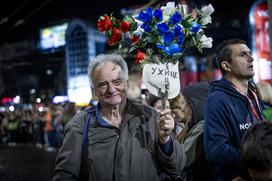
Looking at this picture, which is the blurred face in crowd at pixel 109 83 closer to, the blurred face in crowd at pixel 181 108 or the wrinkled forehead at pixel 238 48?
the wrinkled forehead at pixel 238 48

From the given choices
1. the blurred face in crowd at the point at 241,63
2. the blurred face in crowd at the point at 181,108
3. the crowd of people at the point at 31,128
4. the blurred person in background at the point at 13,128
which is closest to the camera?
the blurred face in crowd at the point at 241,63

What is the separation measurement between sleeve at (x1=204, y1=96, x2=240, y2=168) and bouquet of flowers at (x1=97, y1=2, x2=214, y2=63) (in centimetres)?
49

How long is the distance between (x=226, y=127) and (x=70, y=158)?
4.12 ft

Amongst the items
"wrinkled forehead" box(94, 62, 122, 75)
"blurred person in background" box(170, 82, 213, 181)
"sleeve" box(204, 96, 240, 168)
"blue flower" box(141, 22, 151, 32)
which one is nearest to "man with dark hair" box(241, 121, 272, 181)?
"sleeve" box(204, 96, 240, 168)

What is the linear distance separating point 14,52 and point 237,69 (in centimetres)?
6193

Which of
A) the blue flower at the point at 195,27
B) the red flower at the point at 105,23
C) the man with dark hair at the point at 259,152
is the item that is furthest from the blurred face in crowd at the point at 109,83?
the man with dark hair at the point at 259,152

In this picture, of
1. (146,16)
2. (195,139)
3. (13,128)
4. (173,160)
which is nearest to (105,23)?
(146,16)

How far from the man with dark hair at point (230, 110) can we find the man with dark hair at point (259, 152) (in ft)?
2.33

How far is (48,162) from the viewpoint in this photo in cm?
1373

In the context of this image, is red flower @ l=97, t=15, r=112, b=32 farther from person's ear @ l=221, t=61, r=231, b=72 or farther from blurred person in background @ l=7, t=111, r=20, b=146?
blurred person in background @ l=7, t=111, r=20, b=146

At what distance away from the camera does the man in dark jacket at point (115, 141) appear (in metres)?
3.22

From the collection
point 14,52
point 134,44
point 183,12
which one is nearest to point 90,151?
point 134,44

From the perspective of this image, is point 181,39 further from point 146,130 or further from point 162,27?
point 146,130

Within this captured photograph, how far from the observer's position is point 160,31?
3217mm
